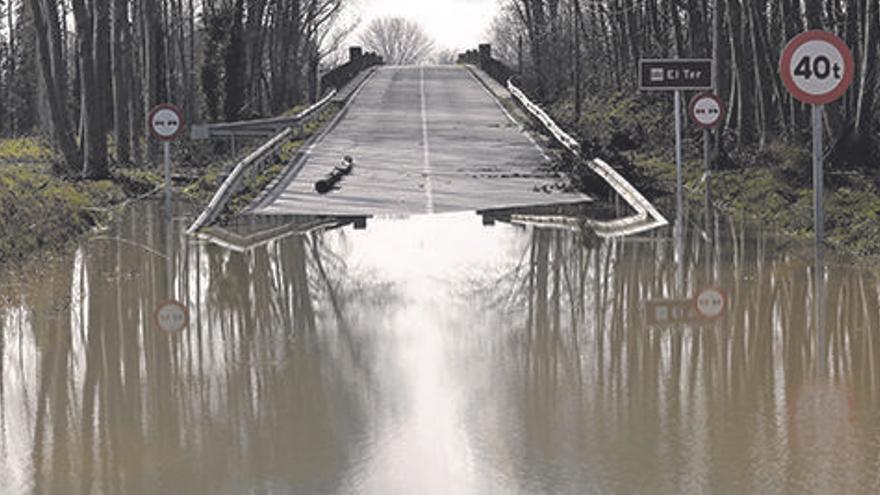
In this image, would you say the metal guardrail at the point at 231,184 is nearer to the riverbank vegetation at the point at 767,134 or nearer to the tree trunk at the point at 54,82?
the tree trunk at the point at 54,82

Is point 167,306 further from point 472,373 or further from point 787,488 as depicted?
point 787,488

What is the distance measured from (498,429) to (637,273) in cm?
767

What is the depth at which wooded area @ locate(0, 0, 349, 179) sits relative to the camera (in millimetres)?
32312

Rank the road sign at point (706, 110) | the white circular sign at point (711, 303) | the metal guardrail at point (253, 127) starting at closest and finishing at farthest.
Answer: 1. the white circular sign at point (711, 303)
2. the road sign at point (706, 110)
3. the metal guardrail at point (253, 127)

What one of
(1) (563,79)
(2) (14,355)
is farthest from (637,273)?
(1) (563,79)

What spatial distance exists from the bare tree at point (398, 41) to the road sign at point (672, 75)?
163 m

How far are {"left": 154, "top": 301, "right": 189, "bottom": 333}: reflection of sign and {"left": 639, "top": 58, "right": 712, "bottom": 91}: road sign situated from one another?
32.6 ft

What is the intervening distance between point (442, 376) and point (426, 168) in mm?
22240

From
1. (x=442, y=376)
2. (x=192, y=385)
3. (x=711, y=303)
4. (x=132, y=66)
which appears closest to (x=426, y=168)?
(x=711, y=303)

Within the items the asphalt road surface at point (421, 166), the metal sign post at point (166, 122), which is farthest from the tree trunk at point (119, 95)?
the metal sign post at point (166, 122)

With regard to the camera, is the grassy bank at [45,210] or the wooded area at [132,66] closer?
the grassy bank at [45,210]

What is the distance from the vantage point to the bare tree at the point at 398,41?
608ft

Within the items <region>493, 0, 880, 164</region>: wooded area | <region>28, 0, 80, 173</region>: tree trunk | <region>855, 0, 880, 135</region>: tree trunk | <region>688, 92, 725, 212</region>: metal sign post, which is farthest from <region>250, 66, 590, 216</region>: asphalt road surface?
<region>855, 0, 880, 135</region>: tree trunk

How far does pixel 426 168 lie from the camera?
31938 mm
